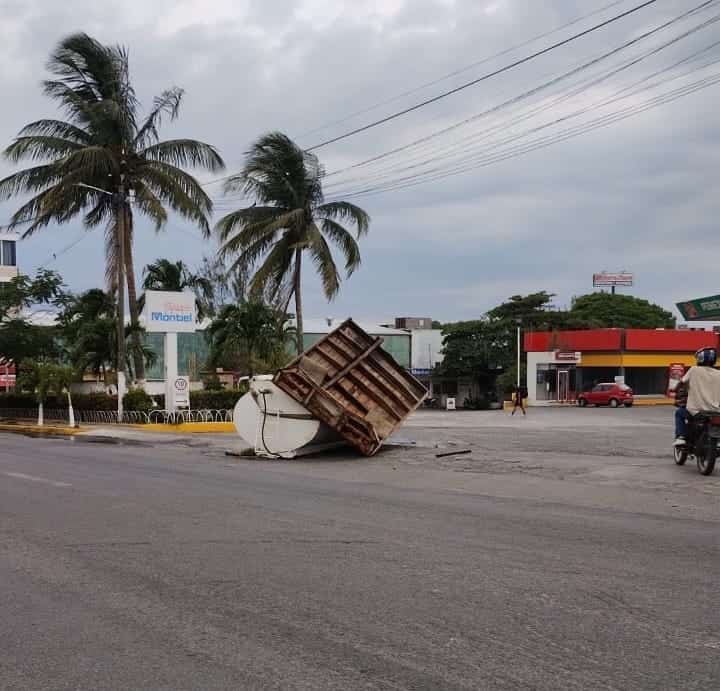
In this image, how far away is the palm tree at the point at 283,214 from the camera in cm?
3309

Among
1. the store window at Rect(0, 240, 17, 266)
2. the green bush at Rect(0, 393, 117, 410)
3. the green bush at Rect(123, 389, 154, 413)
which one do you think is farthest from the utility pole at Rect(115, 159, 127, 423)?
the store window at Rect(0, 240, 17, 266)

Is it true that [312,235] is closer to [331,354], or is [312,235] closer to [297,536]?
[331,354]

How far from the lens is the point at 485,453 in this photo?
60.1 feet

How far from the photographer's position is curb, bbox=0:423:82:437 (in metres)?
29.0

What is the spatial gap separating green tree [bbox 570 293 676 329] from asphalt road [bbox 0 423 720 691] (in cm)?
7050

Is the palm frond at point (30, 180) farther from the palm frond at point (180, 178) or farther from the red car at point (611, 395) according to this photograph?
the red car at point (611, 395)

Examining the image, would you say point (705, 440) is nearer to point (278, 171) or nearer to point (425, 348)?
point (278, 171)

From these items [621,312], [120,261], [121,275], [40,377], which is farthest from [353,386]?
[621,312]

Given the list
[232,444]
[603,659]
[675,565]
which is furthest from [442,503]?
[232,444]

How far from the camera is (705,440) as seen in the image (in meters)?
13.4

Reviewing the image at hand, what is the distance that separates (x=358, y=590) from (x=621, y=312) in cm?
7868

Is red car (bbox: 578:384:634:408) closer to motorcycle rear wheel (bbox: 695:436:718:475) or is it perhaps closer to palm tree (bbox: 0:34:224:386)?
palm tree (bbox: 0:34:224:386)

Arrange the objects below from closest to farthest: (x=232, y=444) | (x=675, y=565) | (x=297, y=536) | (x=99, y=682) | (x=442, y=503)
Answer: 1. (x=99, y=682)
2. (x=675, y=565)
3. (x=297, y=536)
4. (x=442, y=503)
5. (x=232, y=444)

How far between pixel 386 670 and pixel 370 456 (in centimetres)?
1335
